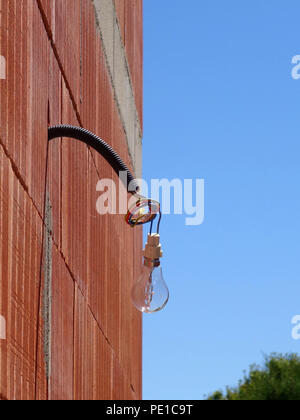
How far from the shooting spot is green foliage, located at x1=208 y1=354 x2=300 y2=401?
36562 millimetres

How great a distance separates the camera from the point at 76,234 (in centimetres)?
488

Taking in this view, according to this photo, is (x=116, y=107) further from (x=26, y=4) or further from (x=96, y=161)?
(x=26, y=4)

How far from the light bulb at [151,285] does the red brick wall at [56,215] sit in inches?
17.4

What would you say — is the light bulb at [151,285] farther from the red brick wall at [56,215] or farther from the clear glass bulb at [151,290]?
the red brick wall at [56,215]

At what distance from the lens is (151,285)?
367 centimetres

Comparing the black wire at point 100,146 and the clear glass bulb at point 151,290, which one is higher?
the black wire at point 100,146

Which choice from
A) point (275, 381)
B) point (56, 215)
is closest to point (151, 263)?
point (56, 215)

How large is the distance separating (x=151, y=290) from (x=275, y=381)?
115 feet

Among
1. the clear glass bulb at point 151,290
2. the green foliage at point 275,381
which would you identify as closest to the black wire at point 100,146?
the clear glass bulb at point 151,290

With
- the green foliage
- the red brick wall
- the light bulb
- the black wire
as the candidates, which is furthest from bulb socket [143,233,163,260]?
the green foliage

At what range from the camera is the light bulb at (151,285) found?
144 inches

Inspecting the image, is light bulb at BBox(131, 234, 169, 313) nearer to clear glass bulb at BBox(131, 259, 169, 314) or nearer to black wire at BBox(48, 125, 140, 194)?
clear glass bulb at BBox(131, 259, 169, 314)

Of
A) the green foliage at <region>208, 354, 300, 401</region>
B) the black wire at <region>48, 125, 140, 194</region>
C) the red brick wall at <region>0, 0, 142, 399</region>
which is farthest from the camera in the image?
the green foliage at <region>208, 354, 300, 401</region>

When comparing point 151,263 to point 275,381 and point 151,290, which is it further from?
point 275,381
